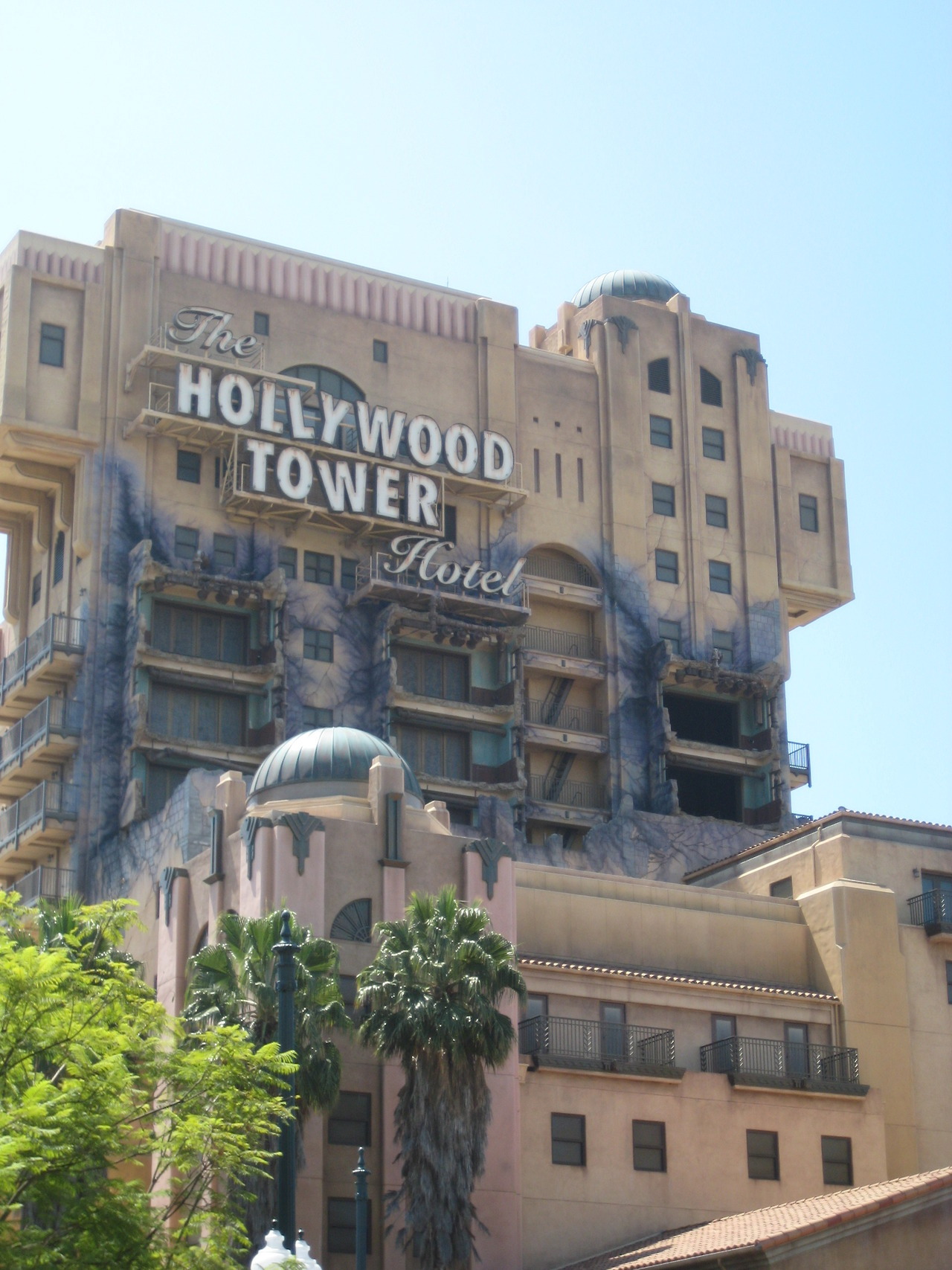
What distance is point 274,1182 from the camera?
5003 centimetres

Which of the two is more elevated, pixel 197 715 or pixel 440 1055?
pixel 197 715

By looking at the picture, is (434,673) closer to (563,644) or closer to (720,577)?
(563,644)

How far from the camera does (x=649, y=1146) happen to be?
62625 millimetres

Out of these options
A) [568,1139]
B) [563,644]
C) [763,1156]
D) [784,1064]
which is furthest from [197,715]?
[763,1156]

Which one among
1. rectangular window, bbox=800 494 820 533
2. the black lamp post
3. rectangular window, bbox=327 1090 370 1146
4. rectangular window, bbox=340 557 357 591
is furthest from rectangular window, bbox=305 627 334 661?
the black lamp post

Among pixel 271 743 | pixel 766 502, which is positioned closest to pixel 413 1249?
pixel 271 743

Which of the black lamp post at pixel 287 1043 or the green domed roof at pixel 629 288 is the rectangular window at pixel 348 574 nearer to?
the green domed roof at pixel 629 288

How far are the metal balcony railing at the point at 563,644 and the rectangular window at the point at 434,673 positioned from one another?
3.70 metres

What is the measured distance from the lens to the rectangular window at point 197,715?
277ft

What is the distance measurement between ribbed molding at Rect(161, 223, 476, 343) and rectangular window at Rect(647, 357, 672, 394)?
9277 mm

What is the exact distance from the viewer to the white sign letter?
85375 mm

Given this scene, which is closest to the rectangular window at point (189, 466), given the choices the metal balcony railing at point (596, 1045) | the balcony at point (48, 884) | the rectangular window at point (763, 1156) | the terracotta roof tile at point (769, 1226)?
the balcony at point (48, 884)

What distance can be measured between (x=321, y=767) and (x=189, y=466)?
26.9 meters

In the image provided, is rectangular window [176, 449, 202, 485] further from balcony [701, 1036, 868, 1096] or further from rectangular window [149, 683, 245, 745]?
balcony [701, 1036, 868, 1096]
